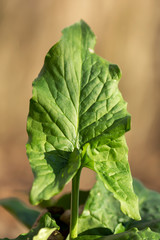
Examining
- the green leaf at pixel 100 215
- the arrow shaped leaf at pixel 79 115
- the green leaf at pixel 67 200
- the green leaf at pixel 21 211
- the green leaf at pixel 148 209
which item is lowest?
the green leaf at pixel 21 211

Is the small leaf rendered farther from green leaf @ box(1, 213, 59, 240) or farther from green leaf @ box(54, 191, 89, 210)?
green leaf @ box(54, 191, 89, 210)

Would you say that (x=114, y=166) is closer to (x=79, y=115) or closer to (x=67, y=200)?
(x=79, y=115)

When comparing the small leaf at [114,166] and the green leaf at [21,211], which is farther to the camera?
the green leaf at [21,211]

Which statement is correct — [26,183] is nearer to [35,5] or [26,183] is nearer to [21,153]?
[21,153]

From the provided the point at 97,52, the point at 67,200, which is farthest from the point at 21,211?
the point at 97,52

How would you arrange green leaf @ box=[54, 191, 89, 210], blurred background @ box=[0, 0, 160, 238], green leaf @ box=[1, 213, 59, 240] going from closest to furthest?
1. green leaf @ box=[1, 213, 59, 240]
2. green leaf @ box=[54, 191, 89, 210]
3. blurred background @ box=[0, 0, 160, 238]

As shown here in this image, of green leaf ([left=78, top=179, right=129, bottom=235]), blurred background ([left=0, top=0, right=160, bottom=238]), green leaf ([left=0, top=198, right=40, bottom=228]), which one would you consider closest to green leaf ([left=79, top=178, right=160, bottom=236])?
green leaf ([left=78, top=179, right=129, bottom=235])

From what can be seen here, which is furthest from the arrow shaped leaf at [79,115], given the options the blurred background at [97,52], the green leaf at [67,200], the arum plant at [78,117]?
the blurred background at [97,52]

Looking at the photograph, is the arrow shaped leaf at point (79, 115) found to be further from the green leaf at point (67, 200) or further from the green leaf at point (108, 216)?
the green leaf at point (67, 200)
